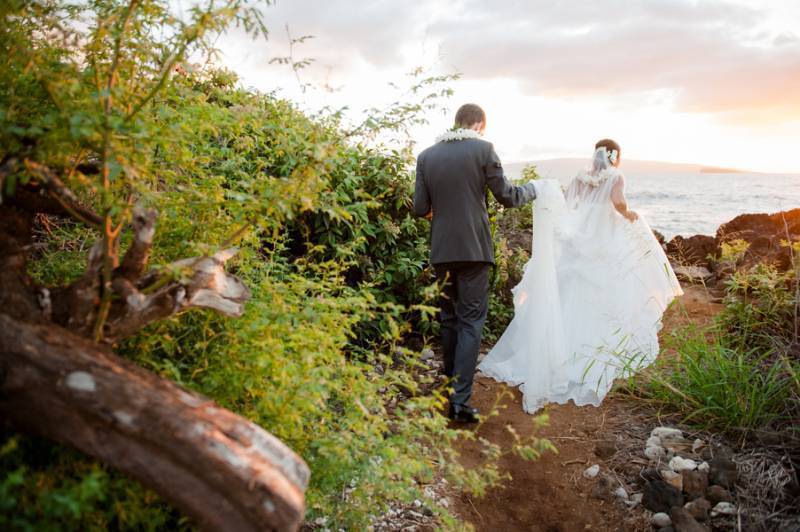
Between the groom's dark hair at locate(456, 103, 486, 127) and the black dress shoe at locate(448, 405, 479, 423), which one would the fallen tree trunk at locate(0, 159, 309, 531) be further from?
the groom's dark hair at locate(456, 103, 486, 127)

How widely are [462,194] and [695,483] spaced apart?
106 inches

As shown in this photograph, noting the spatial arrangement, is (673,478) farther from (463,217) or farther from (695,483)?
(463,217)

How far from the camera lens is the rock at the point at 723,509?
10.4ft

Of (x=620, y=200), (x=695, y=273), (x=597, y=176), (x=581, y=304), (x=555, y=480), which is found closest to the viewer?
(x=555, y=480)

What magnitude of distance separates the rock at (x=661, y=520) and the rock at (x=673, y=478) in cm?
28

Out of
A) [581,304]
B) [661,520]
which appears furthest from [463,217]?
[661,520]

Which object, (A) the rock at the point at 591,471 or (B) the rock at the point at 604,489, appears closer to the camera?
(B) the rock at the point at 604,489

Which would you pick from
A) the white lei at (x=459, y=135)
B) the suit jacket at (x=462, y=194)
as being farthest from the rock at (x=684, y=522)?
the white lei at (x=459, y=135)

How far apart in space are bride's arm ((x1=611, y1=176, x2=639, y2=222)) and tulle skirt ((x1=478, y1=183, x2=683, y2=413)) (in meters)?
0.07

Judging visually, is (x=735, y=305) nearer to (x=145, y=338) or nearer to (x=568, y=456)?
(x=568, y=456)

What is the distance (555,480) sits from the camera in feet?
12.1

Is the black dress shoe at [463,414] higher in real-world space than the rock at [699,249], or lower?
lower

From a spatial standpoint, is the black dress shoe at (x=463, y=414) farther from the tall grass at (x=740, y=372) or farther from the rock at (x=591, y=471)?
the tall grass at (x=740, y=372)

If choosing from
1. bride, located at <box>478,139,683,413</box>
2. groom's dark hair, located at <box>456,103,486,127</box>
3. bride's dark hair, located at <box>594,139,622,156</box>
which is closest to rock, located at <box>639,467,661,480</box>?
bride, located at <box>478,139,683,413</box>
